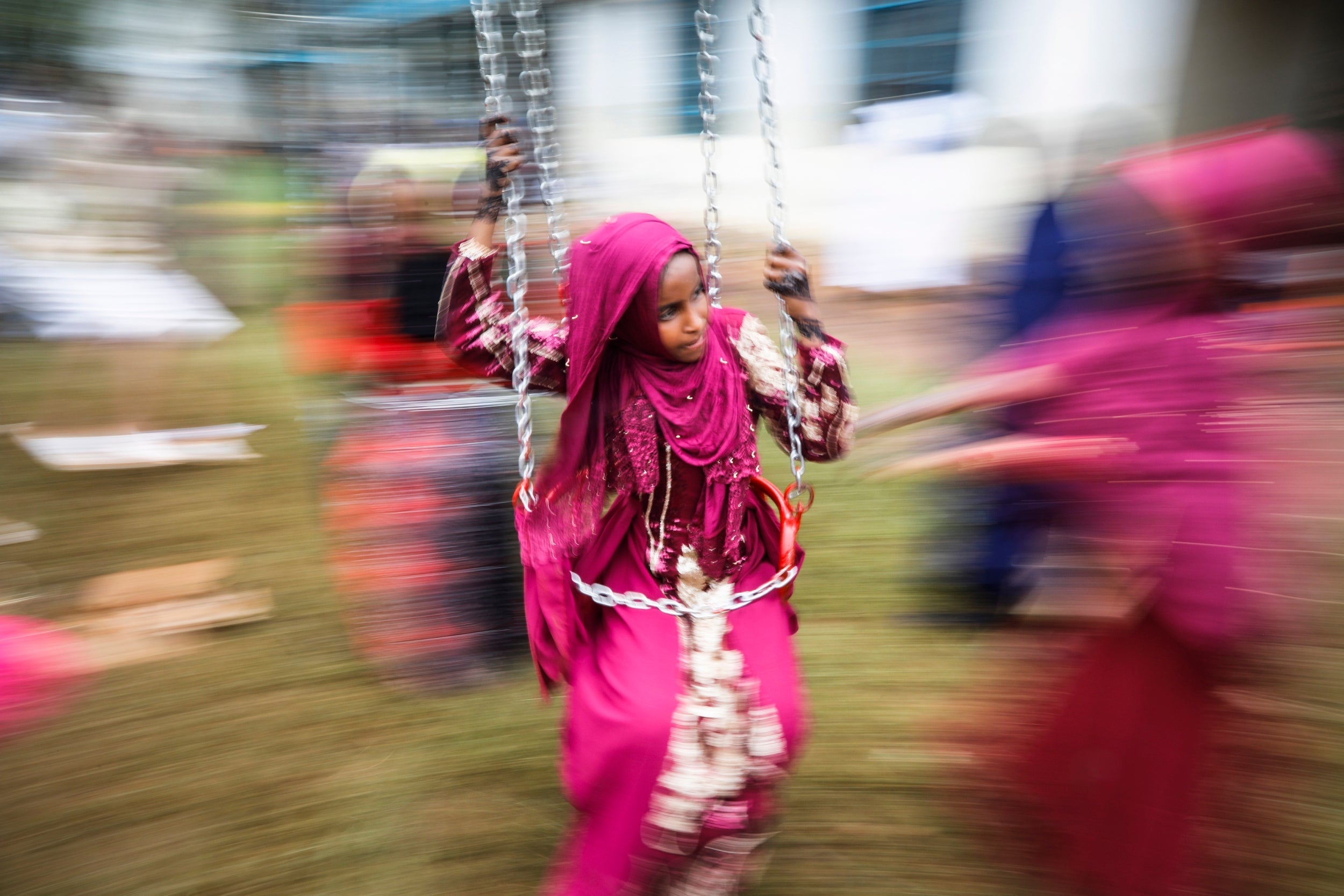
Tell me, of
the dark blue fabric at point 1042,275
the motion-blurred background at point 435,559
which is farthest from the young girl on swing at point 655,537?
the dark blue fabric at point 1042,275

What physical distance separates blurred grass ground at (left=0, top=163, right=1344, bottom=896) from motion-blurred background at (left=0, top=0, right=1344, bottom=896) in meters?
0.01

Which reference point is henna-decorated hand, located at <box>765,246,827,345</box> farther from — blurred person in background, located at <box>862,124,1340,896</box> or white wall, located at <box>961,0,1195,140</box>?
white wall, located at <box>961,0,1195,140</box>

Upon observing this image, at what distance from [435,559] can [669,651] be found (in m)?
1.41

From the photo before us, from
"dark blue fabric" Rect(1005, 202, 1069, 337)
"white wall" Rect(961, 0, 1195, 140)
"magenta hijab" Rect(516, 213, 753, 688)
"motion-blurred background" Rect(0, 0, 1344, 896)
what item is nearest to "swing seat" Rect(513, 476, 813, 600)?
"magenta hijab" Rect(516, 213, 753, 688)

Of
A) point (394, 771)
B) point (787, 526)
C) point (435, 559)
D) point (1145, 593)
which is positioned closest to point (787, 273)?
point (787, 526)

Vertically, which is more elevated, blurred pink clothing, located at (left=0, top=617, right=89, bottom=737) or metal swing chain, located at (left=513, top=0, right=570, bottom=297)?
metal swing chain, located at (left=513, top=0, right=570, bottom=297)

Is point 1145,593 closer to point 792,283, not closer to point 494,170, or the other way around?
point 792,283

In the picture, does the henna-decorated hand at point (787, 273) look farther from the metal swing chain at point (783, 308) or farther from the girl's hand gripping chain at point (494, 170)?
the girl's hand gripping chain at point (494, 170)

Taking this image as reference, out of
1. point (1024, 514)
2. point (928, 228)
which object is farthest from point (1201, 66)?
point (1024, 514)

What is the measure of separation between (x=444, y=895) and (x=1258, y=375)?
2.29 m

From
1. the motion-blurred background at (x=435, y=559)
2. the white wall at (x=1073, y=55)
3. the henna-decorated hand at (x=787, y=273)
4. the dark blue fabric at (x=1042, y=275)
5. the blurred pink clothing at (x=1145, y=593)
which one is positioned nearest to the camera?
the blurred pink clothing at (x=1145, y=593)

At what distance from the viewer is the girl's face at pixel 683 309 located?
5.50 ft

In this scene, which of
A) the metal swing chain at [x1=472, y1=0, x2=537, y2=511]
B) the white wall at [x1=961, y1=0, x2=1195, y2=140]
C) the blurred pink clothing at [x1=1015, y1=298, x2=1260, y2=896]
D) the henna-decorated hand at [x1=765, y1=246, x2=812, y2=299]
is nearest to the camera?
the blurred pink clothing at [x1=1015, y1=298, x2=1260, y2=896]

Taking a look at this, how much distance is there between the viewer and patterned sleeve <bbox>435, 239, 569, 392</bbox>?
5.98 feet
